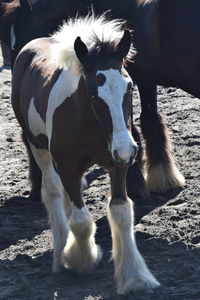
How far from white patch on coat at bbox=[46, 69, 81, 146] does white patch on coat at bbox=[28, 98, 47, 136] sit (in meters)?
0.32

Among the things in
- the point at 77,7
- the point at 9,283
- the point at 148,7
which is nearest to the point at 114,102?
the point at 9,283

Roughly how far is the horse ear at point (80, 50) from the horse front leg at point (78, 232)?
2.28 ft

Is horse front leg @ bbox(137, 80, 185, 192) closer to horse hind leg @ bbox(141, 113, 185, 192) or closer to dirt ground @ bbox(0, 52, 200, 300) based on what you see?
horse hind leg @ bbox(141, 113, 185, 192)

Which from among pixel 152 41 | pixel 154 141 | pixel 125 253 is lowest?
pixel 154 141

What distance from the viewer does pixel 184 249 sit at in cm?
478

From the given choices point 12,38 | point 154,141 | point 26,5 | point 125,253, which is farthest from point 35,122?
point 26,5

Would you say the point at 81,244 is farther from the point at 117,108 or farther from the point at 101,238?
the point at 117,108

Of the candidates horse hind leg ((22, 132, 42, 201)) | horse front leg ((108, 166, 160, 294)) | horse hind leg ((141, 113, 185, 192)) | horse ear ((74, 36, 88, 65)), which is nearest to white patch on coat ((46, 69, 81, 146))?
horse ear ((74, 36, 88, 65))

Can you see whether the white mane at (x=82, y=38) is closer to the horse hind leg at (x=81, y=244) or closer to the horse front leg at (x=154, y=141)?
the horse hind leg at (x=81, y=244)

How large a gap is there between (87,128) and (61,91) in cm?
33

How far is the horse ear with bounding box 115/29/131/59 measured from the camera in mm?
4008

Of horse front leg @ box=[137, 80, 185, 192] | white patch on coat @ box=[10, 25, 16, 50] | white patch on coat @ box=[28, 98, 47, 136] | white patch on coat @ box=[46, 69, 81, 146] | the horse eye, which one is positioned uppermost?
the horse eye

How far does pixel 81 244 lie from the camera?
14.7 feet

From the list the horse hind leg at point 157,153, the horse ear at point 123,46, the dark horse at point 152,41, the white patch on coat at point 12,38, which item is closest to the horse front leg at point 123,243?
the horse ear at point 123,46
